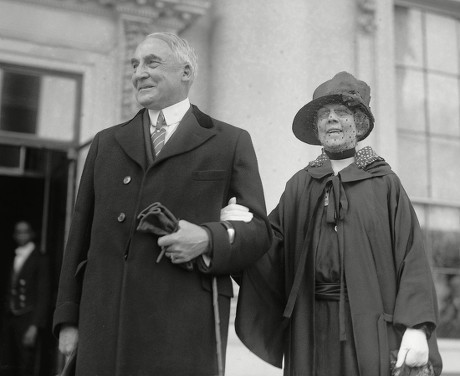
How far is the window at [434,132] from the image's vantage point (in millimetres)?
7594

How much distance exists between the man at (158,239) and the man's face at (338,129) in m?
0.51

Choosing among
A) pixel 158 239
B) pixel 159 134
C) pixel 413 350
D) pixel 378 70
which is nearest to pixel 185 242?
pixel 158 239

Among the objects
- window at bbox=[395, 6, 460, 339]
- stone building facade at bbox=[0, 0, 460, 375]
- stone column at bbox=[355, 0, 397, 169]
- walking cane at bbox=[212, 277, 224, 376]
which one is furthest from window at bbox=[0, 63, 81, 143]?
walking cane at bbox=[212, 277, 224, 376]

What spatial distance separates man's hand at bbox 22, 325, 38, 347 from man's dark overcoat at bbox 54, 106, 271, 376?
16.7 feet

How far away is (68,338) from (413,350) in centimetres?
129

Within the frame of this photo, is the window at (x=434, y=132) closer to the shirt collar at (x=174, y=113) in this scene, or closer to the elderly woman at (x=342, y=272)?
the elderly woman at (x=342, y=272)

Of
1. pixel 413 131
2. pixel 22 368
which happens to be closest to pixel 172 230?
pixel 413 131

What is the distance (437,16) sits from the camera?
26.6 feet

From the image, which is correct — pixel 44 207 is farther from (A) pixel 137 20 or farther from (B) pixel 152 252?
(B) pixel 152 252

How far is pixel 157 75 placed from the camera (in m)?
3.01

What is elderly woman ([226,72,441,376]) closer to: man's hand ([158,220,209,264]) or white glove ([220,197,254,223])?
white glove ([220,197,254,223])

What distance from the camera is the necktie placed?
302 cm

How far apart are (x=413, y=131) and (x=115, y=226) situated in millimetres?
5405

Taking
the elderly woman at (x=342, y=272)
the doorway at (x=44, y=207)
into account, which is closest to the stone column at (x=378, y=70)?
the doorway at (x=44, y=207)
